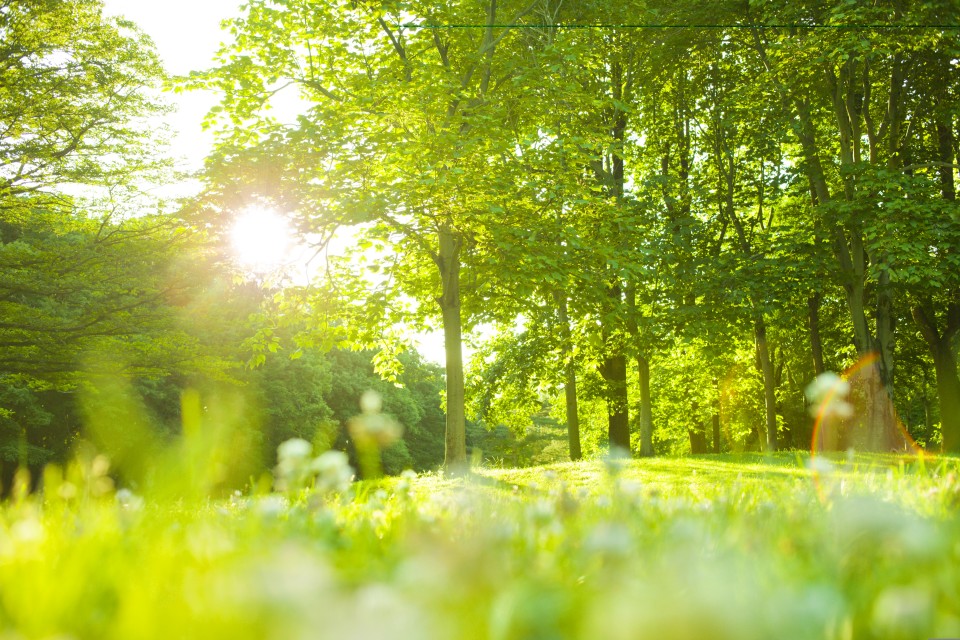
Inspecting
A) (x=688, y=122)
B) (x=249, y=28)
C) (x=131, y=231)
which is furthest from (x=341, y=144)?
(x=688, y=122)

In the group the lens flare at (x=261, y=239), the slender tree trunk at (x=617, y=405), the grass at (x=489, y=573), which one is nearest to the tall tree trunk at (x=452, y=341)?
the lens flare at (x=261, y=239)

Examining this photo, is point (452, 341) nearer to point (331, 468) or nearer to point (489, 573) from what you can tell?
point (331, 468)

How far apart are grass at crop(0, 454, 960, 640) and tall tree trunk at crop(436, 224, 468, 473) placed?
12716mm

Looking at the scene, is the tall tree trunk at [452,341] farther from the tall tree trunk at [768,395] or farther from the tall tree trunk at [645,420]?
the tall tree trunk at [768,395]

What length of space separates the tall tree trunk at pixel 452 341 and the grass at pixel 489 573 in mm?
12716

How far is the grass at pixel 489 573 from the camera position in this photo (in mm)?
1159

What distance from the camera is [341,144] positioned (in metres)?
13.5

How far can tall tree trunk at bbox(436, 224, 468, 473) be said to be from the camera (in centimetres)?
1563

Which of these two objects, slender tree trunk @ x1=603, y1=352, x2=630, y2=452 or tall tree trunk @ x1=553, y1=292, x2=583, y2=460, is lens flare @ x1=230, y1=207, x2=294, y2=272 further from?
slender tree trunk @ x1=603, y1=352, x2=630, y2=452

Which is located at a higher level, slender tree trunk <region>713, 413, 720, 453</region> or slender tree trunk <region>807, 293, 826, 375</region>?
slender tree trunk <region>807, 293, 826, 375</region>

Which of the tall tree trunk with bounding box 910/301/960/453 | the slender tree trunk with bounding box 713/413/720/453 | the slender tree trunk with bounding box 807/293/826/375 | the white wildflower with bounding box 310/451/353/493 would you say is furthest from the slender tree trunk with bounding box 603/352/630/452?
the slender tree trunk with bounding box 713/413/720/453

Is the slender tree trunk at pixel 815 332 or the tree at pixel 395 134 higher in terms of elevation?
the tree at pixel 395 134

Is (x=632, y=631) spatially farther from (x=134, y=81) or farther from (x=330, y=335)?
(x=134, y=81)

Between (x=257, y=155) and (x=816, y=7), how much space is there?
12.8 meters
